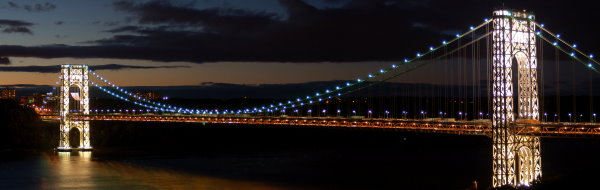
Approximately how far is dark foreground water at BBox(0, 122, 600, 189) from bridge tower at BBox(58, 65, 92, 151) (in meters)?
2.33

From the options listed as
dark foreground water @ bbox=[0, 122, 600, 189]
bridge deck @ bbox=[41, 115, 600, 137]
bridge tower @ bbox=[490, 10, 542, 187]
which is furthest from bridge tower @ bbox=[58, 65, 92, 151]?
bridge tower @ bbox=[490, 10, 542, 187]

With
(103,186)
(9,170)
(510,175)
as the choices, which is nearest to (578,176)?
(510,175)

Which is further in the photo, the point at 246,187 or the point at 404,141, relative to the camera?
the point at 404,141

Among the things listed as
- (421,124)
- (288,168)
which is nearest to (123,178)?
(288,168)

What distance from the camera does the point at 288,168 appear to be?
55750 mm

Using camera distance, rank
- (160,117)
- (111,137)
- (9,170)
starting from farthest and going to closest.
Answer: (111,137) < (160,117) < (9,170)

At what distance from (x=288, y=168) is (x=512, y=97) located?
72.5ft

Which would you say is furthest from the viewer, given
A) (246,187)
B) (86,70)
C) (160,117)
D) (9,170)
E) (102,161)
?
(86,70)

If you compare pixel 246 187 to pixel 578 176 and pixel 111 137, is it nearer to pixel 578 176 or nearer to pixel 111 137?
pixel 578 176

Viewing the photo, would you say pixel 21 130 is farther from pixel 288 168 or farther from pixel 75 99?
pixel 288 168

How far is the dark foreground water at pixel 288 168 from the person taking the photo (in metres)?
44.8

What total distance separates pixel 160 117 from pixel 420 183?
104 ft

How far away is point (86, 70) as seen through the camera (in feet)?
278

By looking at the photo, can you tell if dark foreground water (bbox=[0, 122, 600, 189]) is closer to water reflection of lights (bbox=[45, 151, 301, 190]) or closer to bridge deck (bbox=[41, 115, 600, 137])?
water reflection of lights (bbox=[45, 151, 301, 190])
